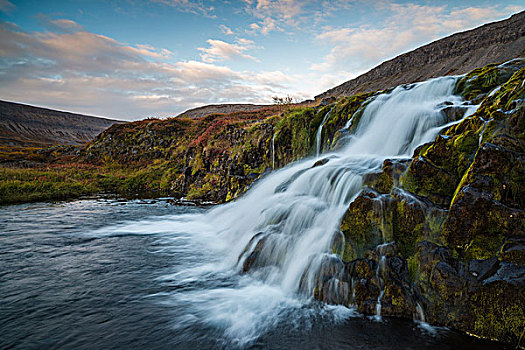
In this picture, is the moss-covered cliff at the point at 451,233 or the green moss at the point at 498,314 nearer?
the green moss at the point at 498,314

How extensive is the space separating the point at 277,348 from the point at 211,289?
202 centimetres

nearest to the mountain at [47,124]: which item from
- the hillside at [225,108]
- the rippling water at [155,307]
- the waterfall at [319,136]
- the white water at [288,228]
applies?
the hillside at [225,108]

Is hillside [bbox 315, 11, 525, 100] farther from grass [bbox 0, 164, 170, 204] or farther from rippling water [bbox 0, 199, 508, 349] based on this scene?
rippling water [bbox 0, 199, 508, 349]

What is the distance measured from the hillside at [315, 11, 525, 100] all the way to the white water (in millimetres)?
28018

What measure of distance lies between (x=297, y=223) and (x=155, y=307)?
321 centimetres

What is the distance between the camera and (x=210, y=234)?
27.7ft

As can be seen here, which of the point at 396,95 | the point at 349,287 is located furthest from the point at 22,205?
the point at 396,95

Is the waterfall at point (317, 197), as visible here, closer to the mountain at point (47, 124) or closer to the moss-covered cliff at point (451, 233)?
the moss-covered cliff at point (451, 233)

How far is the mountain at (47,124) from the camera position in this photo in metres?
91.6

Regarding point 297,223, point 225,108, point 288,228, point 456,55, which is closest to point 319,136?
point 297,223

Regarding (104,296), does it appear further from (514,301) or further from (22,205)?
(22,205)

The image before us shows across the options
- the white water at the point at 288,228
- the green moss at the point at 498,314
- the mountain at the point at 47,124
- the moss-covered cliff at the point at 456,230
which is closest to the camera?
the green moss at the point at 498,314

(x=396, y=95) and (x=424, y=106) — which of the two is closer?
(x=424, y=106)

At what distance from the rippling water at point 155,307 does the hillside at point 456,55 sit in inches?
1359
